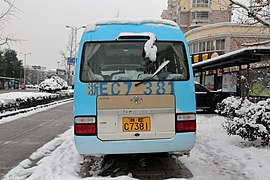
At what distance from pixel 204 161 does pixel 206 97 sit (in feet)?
33.8

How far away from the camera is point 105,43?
5039 mm

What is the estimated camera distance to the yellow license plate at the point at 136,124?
15.6 ft

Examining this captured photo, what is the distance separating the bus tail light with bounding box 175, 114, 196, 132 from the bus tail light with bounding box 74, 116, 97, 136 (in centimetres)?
128

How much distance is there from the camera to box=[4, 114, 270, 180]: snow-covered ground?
17.2 feet

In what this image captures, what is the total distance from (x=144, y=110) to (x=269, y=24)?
3926mm

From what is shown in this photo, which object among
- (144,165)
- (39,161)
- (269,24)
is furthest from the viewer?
(269,24)

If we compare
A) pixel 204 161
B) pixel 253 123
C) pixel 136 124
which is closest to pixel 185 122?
pixel 136 124

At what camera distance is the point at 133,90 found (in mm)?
4762

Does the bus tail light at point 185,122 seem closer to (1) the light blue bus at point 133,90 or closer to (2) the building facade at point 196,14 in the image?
(1) the light blue bus at point 133,90

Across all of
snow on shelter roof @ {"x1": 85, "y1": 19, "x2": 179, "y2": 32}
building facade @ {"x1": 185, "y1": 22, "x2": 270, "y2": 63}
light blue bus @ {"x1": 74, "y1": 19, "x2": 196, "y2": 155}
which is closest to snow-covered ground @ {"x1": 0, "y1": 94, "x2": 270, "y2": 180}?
light blue bus @ {"x1": 74, "y1": 19, "x2": 196, "y2": 155}

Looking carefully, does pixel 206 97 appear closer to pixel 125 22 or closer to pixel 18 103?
pixel 18 103

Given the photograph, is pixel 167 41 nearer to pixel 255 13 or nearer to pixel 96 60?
pixel 96 60

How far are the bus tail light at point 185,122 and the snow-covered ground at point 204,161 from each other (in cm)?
86

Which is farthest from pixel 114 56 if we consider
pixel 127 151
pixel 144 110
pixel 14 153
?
pixel 14 153
